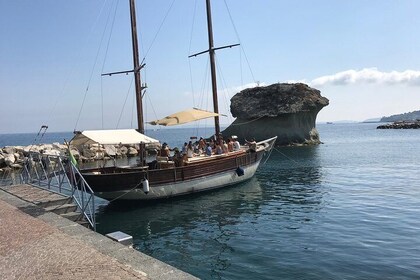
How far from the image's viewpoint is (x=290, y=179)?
2708 centimetres

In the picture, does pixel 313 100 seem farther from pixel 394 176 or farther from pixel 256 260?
pixel 256 260

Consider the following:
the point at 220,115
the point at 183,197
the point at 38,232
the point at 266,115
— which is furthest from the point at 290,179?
the point at 266,115

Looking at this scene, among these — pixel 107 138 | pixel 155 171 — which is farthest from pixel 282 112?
pixel 107 138

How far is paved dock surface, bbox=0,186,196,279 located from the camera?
6.52 m

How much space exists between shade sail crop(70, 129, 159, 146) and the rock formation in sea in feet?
155

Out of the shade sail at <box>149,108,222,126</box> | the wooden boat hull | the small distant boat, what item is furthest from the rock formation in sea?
the wooden boat hull

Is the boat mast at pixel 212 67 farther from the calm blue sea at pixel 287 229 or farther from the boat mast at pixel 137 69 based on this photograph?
the boat mast at pixel 137 69

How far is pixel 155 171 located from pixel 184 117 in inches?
220

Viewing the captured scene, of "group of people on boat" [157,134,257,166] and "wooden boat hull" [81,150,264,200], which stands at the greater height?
"group of people on boat" [157,134,257,166]

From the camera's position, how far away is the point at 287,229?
13578mm

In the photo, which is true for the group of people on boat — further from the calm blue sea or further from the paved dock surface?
the paved dock surface

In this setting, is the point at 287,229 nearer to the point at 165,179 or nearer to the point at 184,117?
the point at 165,179

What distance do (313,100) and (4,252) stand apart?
63.5m

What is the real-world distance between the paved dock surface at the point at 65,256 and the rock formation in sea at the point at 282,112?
56736 mm
